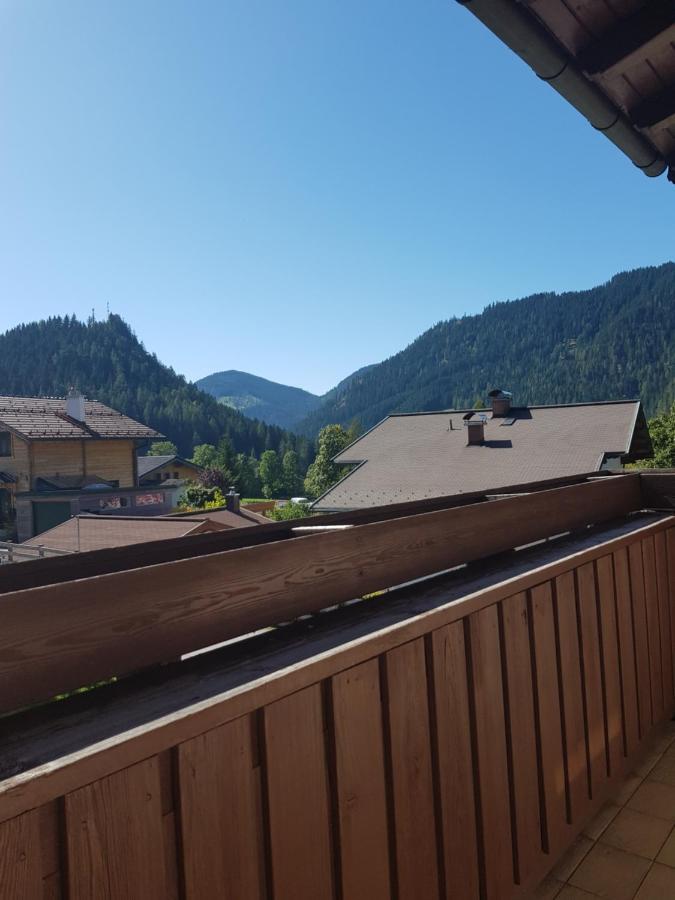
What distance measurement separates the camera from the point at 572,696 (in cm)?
162

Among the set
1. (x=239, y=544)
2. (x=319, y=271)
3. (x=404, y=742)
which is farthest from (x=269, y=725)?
(x=319, y=271)

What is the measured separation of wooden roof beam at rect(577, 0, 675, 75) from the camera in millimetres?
1707

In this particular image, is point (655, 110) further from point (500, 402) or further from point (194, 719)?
point (500, 402)

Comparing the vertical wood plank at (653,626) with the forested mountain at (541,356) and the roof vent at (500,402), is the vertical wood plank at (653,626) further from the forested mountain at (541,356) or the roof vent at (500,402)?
the forested mountain at (541,356)

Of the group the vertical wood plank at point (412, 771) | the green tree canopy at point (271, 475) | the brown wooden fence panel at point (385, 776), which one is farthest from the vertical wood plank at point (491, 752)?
the green tree canopy at point (271, 475)

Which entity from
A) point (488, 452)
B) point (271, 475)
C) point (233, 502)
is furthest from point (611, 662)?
point (271, 475)

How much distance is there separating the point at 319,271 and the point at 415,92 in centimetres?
4570

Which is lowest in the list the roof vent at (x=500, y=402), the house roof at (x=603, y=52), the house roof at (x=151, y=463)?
the house roof at (x=151, y=463)

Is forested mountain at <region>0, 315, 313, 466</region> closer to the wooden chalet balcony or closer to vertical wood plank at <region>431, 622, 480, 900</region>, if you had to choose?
the wooden chalet balcony

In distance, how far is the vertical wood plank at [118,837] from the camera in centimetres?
61

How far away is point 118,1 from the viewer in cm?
1071

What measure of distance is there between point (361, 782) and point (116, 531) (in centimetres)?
1052

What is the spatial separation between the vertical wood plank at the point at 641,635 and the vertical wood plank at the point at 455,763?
1.07 meters

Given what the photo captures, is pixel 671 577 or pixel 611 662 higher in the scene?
pixel 671 577
